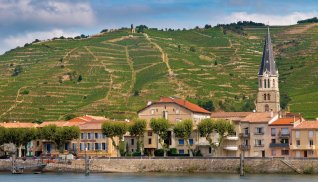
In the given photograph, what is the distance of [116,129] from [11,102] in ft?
177

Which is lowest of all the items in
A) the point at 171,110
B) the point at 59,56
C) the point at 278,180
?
the point at 278,180

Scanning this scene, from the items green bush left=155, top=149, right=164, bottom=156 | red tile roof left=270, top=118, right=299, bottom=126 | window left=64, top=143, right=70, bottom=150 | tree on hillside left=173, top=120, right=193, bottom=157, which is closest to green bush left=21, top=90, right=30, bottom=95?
window left=64, top=143, right=70, bottom=150

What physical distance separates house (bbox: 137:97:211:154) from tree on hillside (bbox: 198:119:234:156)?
568 centimetres

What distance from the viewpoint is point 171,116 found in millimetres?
124688

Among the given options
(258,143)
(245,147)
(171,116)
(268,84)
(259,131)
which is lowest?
(245,147)

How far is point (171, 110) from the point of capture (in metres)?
125

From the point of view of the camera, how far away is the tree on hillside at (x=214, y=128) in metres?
112

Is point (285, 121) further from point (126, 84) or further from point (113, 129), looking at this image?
point (126, 84)

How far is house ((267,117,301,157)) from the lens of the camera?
112 meters

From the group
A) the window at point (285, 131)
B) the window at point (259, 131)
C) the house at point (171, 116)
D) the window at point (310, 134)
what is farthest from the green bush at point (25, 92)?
the window at point (310, 134)

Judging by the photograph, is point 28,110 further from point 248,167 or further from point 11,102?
point 248,167

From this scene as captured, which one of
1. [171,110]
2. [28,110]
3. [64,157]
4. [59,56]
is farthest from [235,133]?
[59,56]

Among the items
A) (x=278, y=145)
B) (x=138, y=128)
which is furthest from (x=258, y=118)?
(x=138, y=128)

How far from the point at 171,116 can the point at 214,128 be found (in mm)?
13132
